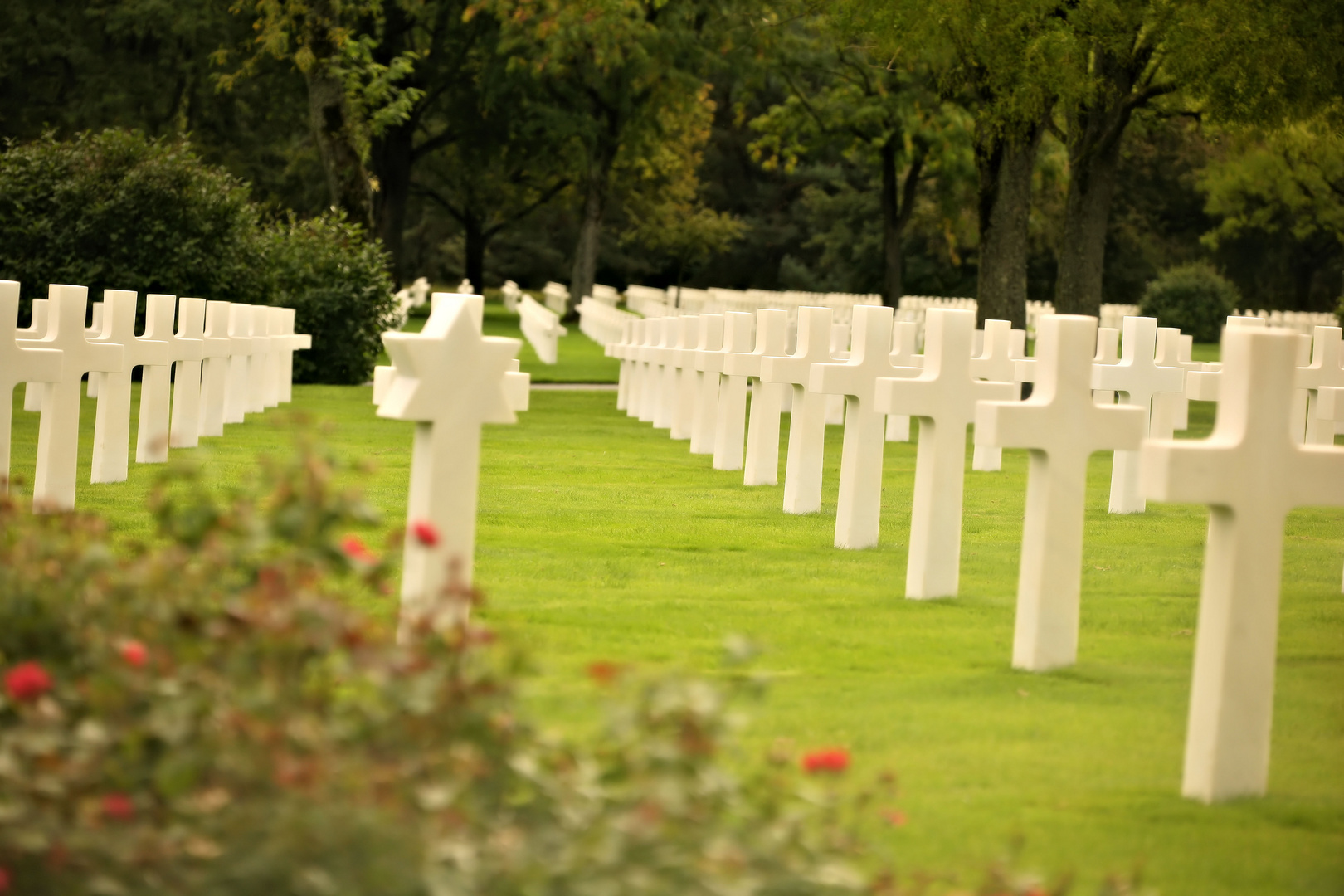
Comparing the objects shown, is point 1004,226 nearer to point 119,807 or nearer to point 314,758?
point 314,758

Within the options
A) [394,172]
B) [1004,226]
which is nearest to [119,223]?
[1004,226]

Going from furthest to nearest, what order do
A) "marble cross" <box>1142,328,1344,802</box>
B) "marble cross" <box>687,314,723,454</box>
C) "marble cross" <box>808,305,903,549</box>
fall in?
1. "marble cross" <box>687,314,723,454</box>
2. "marble cross" <box>808,305,903,549</box>
3. "marble cross" <box>1142,328,1344,802</box>

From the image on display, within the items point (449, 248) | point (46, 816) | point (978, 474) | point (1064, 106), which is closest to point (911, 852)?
point (46, 816)

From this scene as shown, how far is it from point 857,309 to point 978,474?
4.56 metres

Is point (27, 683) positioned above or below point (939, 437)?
below

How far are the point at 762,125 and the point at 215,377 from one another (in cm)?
2734

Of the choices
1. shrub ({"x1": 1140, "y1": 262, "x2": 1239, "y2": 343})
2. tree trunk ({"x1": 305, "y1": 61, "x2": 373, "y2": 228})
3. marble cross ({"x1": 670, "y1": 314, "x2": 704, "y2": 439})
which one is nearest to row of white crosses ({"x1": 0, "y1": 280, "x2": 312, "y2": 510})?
marble cross ({"x1": 670, "y1": 314, "x2": 704, "y2": 439})

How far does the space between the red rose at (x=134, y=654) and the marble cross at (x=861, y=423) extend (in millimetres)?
6010

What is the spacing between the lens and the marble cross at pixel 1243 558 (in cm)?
442

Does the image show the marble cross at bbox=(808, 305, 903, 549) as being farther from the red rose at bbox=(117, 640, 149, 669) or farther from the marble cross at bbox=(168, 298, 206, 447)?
the red rose at bbox=(117, 640, 149, 669)

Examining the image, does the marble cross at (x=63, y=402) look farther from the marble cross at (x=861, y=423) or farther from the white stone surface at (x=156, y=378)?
the marble cross at (x=861, y=423)

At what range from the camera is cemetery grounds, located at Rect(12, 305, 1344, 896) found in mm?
4088

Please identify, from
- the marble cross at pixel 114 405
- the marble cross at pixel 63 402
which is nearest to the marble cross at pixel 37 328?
the marble cross at pixel 63 402

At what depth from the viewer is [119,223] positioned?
20.4 metres
